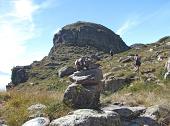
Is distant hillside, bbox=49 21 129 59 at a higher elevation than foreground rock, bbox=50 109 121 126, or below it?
higher

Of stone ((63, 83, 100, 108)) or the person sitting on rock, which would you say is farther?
the person sitting on rock

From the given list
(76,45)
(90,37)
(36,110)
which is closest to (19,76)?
(76,45)

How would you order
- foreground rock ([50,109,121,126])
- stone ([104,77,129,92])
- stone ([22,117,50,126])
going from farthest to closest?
stone ([104,77,129,92]) → stone ([22,117,50,126]) → foreground rock ([50,109,121,126])

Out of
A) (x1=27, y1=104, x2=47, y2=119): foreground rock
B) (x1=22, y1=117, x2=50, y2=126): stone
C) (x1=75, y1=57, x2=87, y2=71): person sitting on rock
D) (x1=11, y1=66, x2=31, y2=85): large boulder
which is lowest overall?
(x1=22, y1=117, x2=50, y2=126): stone

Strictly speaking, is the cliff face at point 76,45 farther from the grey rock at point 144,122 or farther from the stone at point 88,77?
the grey rock at point 144,122

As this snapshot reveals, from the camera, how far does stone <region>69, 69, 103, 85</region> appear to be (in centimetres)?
2084

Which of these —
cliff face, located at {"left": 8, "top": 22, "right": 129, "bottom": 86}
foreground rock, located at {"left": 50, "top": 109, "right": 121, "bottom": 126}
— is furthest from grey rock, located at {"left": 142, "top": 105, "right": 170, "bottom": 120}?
cliff face, located at {"left": 8, "top": 22, "right": 129, "bottom": 86}

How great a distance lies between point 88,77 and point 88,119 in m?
4.82

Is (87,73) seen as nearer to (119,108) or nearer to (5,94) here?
(119,108)

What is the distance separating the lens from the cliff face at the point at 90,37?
7013 inches

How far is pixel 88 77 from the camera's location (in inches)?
824

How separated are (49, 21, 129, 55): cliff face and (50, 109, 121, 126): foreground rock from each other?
156 meters

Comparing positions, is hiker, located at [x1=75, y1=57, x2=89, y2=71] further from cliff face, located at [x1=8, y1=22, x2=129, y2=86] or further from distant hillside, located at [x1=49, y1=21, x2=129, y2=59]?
distant hillside, located at [x1=49, y1=21, x2=129, y2=59]

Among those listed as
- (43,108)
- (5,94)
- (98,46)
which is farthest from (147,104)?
(98,46)
